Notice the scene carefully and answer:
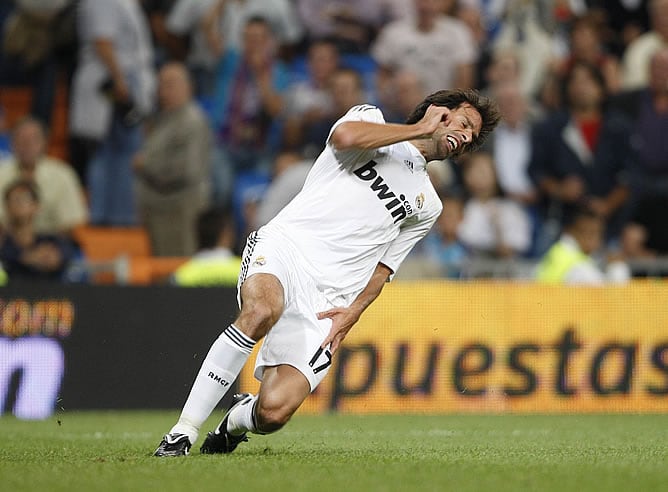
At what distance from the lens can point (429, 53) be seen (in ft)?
50.3

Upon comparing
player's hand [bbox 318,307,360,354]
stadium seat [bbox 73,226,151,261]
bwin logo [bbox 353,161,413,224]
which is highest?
bwin logo [bbox 353,161,413,224]

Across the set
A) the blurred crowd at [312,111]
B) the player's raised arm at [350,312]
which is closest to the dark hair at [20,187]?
the blurred crowd at [312,111]

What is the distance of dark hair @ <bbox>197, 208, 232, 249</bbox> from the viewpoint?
12359 mm

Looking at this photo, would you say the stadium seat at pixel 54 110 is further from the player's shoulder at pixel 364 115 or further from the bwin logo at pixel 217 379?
the bwin logo at pixel 217 379

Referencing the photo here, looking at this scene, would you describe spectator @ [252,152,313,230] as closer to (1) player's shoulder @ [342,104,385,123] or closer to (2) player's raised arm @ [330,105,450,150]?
(1) player's shoulder @ [342,104,385,123]

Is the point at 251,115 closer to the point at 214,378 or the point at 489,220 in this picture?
the point at 489,220

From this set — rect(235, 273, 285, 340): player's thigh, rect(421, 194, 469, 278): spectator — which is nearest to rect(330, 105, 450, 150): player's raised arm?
rect(235, 273, 285, 340): player's thigh

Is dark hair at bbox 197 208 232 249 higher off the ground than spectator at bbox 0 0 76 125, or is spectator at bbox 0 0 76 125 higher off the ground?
spectator at bbox 0 0 76 125

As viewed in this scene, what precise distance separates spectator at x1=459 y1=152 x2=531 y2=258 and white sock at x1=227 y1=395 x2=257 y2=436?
6.97 meters

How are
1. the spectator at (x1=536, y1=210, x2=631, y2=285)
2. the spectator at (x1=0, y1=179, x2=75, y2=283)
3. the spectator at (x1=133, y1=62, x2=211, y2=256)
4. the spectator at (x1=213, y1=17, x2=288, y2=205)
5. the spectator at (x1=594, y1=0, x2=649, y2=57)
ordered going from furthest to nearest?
1. the spectator at (x1=594, y1=0, x2=649, y2=57)
2. the spectator at (x1=213, y1=17, x2=288, y2=205)
3. the spectator at (x1=133, y1=62, x2=211, y2=256)
4. the spectator at (x1=536, y1=210, x2=631, y2=285)
5. the spectator at (x1=0, y1=179, x2=75, y2=283)

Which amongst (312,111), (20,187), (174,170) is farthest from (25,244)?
(312,111)

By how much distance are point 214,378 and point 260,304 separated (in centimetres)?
46

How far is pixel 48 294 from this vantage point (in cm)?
1144

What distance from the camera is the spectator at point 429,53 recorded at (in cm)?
1531
